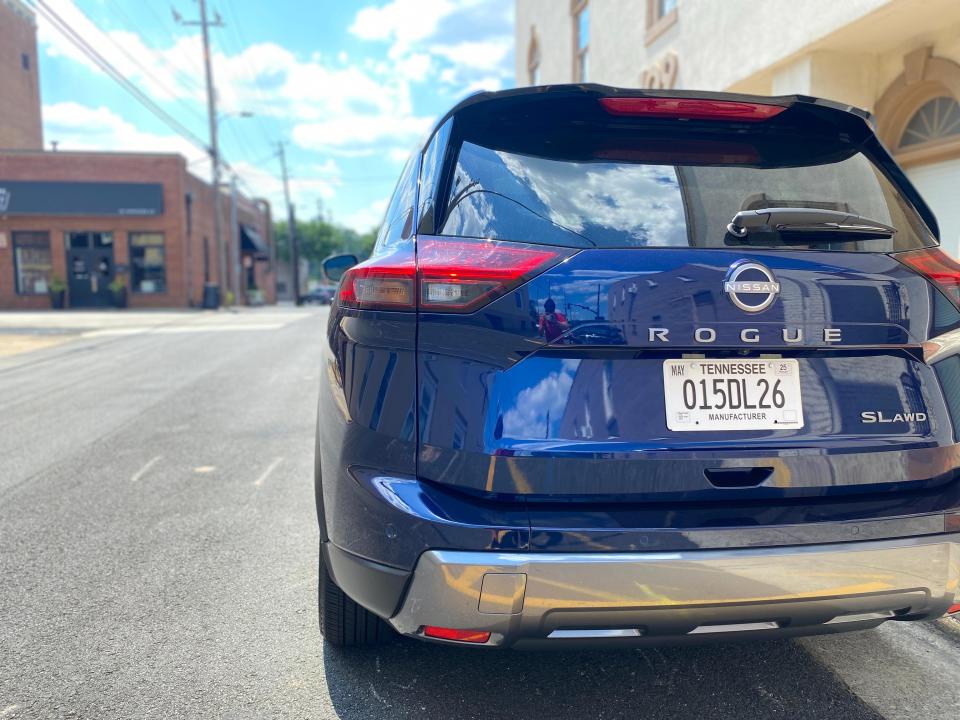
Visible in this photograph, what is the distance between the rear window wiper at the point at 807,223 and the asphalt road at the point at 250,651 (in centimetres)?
147

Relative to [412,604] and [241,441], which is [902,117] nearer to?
[241,441]

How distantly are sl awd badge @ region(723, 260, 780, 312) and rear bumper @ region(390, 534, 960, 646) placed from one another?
2.05 feet

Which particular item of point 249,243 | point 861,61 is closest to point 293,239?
point 249,243

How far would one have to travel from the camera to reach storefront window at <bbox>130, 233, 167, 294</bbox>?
101ft

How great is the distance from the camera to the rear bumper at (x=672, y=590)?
1.76 meters

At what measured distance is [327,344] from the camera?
237 centimetres

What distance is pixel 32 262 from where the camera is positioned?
29.8 m

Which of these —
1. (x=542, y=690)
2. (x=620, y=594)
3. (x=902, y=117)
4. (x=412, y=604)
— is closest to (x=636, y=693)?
(x=542, y=690)

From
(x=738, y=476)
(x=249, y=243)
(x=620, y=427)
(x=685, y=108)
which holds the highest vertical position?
(x=249, y=243)

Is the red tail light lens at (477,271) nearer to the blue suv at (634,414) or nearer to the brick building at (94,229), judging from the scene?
the blue suv at (634,414)

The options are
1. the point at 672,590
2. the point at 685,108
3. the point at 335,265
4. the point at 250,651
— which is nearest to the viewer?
the point at 672,590

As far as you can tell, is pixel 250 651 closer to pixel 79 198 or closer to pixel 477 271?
pixel 477 271

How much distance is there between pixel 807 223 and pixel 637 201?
483 mm

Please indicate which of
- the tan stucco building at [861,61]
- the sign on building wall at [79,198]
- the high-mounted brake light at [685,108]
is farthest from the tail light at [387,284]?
the sign on building wall at [79,198]
